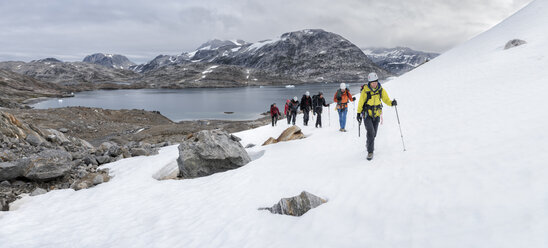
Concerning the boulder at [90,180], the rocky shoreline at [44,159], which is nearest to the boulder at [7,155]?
the rocky shoreline at [44,159]

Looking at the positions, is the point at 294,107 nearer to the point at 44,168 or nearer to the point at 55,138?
the point at 44,168

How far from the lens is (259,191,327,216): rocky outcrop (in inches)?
264

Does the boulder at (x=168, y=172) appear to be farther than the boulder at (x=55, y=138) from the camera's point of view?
No

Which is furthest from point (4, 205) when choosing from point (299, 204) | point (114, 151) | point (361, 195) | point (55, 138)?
point (361, 195)

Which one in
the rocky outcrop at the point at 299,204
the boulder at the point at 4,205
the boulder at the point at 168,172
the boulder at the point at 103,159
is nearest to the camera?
the rocky outcrop at the point at 299,204

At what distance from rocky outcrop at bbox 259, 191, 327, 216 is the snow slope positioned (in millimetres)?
215

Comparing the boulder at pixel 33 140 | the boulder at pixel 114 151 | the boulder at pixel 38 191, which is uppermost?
the boulder at pixel 33 140

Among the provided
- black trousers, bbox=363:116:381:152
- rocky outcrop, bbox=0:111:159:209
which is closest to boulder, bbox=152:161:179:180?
rocky outcrop, bbox=0:111:159:209

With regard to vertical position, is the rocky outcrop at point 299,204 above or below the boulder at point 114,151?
above

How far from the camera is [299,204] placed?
267 inches

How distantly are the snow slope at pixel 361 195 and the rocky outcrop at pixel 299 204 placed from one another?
0.21 m

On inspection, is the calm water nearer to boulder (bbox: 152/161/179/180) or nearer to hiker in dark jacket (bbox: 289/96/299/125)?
hiker in dark jacket (bbox: 289/96/299/125)

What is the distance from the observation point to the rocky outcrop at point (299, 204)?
6.71 m

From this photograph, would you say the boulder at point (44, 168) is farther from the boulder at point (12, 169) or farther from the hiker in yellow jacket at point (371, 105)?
the hiker in yellow jacket at point (371, 105)
